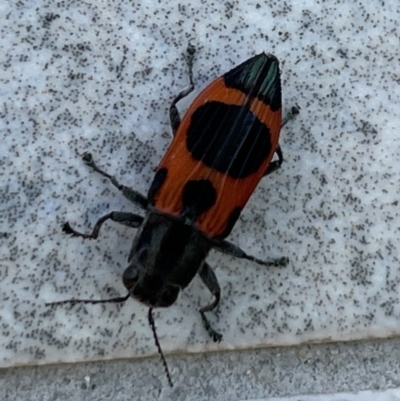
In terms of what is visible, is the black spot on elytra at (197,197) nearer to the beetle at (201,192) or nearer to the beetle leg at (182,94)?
the beetle at (201,192)

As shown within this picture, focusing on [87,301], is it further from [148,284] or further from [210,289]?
[210,289]

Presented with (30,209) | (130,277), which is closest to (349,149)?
(130,277)

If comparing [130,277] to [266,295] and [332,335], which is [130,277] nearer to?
[266,295]

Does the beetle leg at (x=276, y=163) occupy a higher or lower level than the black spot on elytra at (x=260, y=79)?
lower

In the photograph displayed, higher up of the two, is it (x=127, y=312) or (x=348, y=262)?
(x=348, y=262)

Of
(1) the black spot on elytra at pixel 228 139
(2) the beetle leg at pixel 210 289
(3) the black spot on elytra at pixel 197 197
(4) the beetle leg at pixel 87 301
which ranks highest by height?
(1) the black spot on elytra at pixel 228 139

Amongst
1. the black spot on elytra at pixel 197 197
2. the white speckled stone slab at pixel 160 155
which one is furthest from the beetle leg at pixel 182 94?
the black spot on elytra at pixel 197 197
